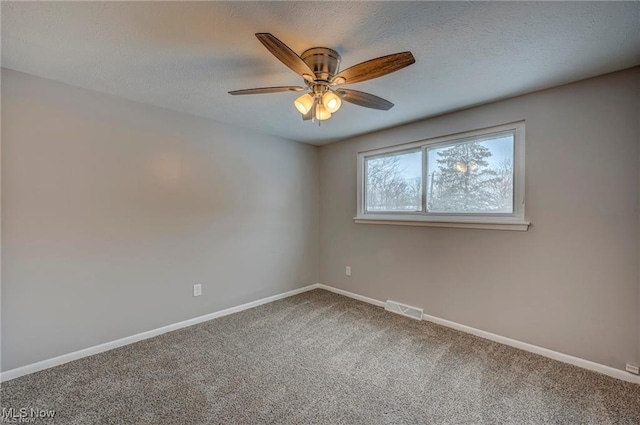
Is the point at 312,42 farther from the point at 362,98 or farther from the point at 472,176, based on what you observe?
the point at 472,176

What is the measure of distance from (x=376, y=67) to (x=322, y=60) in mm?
373

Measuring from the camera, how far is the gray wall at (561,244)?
196cm

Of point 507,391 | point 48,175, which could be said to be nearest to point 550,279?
point 507,391

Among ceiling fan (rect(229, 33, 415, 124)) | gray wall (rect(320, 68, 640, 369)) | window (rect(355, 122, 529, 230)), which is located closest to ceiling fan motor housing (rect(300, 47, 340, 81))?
ceiling fan (rect(229, 33, 415, 124))

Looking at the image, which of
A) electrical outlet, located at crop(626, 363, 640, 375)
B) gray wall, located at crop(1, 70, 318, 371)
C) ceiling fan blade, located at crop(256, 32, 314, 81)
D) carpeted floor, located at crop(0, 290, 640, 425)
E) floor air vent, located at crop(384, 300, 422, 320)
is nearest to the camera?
ceiling fan blade, located at crop(256, 32, 314, 81)

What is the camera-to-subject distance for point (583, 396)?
179 cm

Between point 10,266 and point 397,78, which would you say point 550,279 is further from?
→ point 10,266

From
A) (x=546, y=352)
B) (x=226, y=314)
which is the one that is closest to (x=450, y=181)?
(x=546, y=352)

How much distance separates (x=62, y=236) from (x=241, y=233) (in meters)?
1.58

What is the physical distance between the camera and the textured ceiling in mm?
1388

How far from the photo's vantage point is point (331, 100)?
170 centimetres

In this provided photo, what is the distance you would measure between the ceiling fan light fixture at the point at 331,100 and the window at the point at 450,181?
1666 millimetres

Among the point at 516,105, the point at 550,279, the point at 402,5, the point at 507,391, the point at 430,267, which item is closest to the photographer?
the point at 402,5

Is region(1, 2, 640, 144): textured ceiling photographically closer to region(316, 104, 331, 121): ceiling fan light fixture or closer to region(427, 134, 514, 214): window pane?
region(316, 104, 331, 121): ceiling fan light fixture
